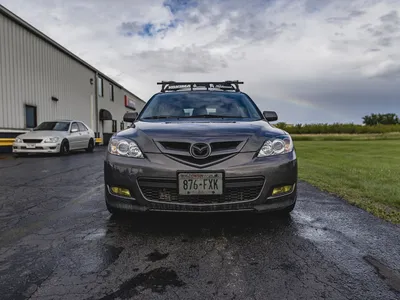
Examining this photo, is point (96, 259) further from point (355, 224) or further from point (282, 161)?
point (355, 224)

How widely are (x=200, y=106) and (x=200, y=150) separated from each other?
157cm

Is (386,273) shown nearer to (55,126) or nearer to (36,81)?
(55,126)

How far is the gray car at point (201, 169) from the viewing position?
2.84 metres

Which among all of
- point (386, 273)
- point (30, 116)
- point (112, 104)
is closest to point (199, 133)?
point (386, 273)

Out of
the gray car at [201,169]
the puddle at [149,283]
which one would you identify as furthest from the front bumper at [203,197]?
the puddle at [149,283]

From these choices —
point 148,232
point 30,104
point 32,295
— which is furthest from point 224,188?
point 30,104

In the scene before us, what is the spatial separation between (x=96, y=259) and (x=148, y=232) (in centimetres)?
69

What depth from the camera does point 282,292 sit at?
6.43ft

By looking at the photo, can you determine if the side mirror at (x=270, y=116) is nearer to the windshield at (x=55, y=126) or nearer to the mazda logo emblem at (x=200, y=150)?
the mazda logo emblem at (x=200, y=150)

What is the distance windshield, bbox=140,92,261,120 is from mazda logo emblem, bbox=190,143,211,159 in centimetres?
118

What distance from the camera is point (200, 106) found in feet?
14.4

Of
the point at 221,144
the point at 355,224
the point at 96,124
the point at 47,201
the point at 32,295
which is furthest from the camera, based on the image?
the point at 96,124

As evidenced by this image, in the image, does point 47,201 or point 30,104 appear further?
point 30,104

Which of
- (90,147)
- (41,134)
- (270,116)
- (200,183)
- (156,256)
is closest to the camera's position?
(156,256)
